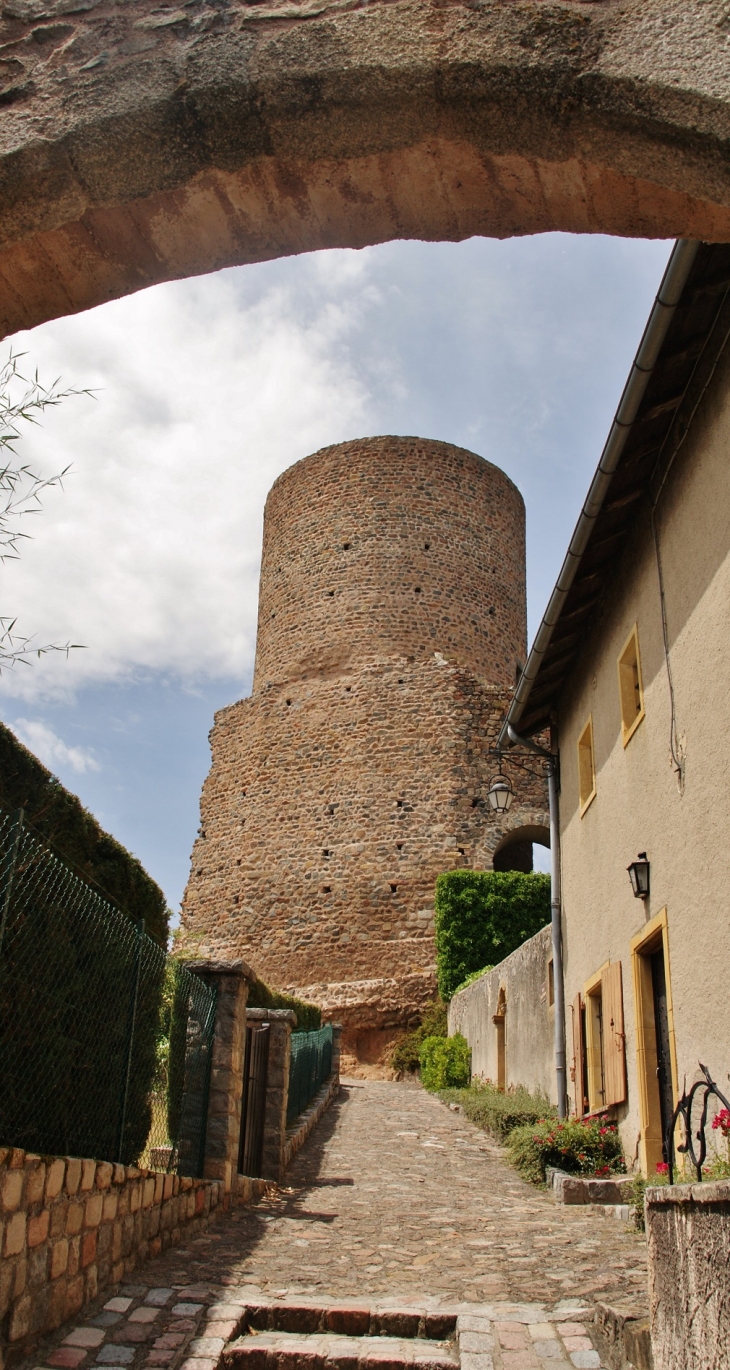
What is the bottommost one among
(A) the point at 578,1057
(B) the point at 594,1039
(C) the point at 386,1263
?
(C) the point at 386,1263

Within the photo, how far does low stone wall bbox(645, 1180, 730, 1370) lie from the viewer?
2.94 metres

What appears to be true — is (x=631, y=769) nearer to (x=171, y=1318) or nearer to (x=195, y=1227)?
(x=195, y=1227)

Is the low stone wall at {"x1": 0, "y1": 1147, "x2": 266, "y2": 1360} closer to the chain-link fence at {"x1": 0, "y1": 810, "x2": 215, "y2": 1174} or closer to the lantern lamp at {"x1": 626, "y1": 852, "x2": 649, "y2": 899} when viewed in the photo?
the chain-link fence at {"x1": 0, "y1": 810, "x2": 215, "y2": 1174}

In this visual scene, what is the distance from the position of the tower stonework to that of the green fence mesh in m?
5.59

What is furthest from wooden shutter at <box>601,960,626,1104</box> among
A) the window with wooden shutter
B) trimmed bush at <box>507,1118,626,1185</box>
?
the window with wooden shutter

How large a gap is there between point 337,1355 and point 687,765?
393cm

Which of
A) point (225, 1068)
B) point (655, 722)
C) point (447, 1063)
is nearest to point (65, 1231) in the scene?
point (225, 1068)

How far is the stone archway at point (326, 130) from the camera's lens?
2246 millimetres

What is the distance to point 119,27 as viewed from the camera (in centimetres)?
255

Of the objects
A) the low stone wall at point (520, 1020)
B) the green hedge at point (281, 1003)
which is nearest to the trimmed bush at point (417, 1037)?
the low stone wall at point (520, 1020)

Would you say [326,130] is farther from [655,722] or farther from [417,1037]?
[417,1037]

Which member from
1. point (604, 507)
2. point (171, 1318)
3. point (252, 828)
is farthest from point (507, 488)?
point (171, 1318)

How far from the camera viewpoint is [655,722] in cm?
743

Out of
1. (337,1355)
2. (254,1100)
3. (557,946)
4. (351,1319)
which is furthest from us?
(557,946)
